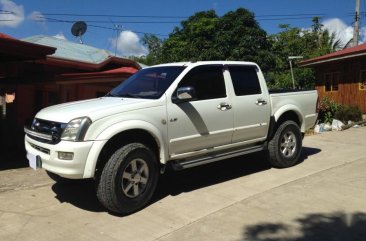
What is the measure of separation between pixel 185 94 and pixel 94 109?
4.18ft

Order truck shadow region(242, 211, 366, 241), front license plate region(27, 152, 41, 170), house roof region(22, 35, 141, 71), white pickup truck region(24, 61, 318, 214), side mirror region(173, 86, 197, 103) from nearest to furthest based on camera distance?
truck shadow region(242, 211, 366, 241)
white pickup truck region(24, 61, 318, 214)
front license plate region(27, 152, 41, 170)
side mirror region(173, 86, 197, 103)
house roof region(22, 35, 141, 71)

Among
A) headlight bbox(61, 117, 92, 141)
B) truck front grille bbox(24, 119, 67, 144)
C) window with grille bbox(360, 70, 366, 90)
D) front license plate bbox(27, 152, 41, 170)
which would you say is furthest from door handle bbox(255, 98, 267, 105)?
window with grille bbox(360, 70, 366, 90)

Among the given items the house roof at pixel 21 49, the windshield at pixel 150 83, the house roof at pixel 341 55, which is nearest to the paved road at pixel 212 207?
the windshield at pixel 150 83

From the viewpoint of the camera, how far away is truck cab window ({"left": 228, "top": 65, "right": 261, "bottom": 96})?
7133mm

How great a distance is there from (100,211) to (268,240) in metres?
2.29

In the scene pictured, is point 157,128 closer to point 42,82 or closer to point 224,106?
point 224,106

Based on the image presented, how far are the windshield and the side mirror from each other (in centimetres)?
24

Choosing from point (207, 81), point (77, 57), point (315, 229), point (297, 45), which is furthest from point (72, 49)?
point (297, 45)

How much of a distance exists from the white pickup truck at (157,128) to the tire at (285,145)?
19mm

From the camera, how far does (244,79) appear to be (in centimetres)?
732

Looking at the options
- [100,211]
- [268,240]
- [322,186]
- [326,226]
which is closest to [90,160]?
[100,211]

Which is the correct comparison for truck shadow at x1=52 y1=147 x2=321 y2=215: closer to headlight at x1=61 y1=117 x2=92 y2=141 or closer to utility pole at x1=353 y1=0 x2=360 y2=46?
headlight at x1=61 y1=117 x2=92 y2=141

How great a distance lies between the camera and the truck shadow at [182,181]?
20.5 feet

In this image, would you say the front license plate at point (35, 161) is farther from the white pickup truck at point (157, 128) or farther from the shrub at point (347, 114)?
the shrub at point (347, 114)
